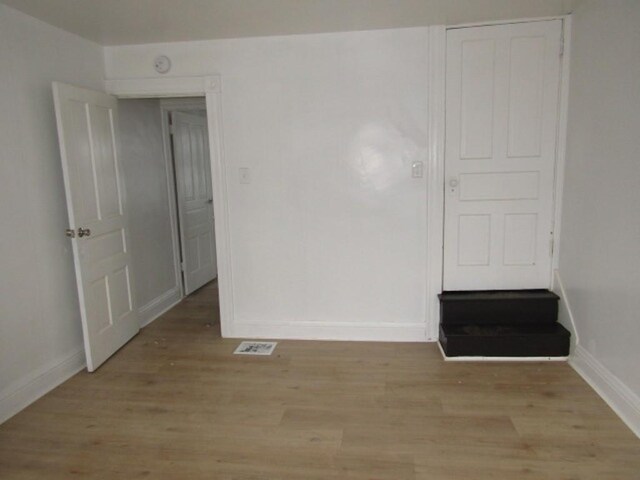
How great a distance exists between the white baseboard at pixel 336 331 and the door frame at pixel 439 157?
15cm

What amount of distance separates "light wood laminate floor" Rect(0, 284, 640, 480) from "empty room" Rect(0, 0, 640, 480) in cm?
2

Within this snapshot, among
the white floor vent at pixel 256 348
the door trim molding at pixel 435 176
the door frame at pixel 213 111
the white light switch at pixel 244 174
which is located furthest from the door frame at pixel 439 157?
the door frame at pixel 213 111

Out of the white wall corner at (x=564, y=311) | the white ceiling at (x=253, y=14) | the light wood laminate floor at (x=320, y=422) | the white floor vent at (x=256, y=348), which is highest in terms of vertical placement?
the white ceiling at (x=253, y=14)

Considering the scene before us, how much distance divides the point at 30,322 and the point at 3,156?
3.31ft

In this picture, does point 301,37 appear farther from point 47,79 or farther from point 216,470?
point 216,470

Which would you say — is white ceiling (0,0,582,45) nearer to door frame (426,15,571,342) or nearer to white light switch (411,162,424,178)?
door frame (426,15,571,342)

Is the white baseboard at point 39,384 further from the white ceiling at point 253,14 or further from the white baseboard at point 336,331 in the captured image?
the white ceiling at point 253,14

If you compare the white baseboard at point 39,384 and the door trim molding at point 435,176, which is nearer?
the white baseboard at point 39,384

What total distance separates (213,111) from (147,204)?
1253 millimetres

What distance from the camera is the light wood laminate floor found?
203 centimetres

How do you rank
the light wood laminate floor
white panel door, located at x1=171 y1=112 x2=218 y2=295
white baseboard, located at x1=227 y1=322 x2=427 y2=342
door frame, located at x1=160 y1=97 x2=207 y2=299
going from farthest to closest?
→ white panel door, located at x1=171 y1=112 x2=218 y2=295, door frame, located at x1=160 y1=97 x2=207 y2=299, white baseboard, located at x1=227 y1=322 x2=427 y2=342, the light wood laminate floor

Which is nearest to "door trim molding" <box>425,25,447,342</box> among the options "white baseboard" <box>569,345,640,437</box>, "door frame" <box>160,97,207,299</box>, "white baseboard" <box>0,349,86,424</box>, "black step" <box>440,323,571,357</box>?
"black step" <box>440,323,571,357</box>

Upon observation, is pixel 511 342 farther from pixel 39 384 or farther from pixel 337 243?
pixel 39 384

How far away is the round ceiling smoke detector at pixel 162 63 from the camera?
3.30m
